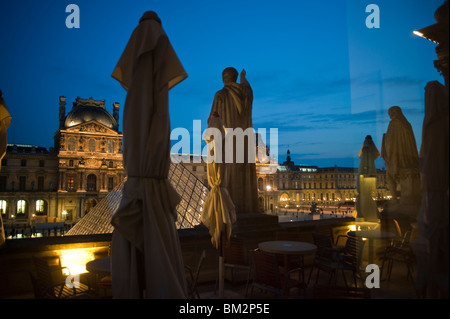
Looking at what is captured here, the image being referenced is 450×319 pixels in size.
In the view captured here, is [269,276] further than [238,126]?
No

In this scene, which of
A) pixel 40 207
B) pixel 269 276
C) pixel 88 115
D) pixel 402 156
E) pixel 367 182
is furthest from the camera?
pixel 88 115

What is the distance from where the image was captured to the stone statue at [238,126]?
432 cm

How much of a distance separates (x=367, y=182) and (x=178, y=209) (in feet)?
29.8

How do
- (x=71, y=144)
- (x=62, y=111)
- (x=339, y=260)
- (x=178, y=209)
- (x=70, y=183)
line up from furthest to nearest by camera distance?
(x=62, y=111), (x=71, y=144), (x=70, y=183), (x=178, y=209), (x=339, y=260)

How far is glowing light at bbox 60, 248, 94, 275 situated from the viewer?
3188 mm

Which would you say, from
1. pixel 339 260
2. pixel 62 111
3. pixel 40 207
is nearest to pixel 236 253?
pixel 339 260

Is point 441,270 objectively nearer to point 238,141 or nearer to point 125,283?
point 125,283

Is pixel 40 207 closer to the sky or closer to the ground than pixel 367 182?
closer to the ground

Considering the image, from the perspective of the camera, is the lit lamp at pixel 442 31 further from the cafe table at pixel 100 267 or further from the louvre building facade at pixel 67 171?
the louvre building facade at pixel 67 171

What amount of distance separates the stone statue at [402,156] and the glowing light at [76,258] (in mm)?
5024

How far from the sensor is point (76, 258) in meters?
3.24

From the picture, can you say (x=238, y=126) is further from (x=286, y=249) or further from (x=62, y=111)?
(x=62, y=111)
